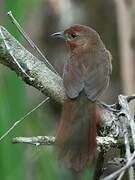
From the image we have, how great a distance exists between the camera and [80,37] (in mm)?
3861

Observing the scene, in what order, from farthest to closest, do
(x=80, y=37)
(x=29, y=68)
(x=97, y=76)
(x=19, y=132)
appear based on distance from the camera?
(x=80, y=37)
(x=97, y=76)
(x=19, y=132)
(x=29, y=68)

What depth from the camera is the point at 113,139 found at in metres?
2.52

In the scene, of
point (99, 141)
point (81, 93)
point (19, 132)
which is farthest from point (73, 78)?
point (99, 141)

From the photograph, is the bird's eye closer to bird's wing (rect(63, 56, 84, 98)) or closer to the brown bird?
the brown bird

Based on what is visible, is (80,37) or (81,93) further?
(80,37)

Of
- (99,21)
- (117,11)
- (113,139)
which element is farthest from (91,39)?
(99,21)

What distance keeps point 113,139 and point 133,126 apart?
222 millimetres

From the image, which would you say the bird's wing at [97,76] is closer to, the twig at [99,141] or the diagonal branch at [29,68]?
the diagonal branch at [29,68]

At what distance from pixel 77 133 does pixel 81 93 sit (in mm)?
435

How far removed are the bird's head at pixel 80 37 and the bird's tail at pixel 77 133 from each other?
685 millimetres

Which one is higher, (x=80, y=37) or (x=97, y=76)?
(x=80, y=37)

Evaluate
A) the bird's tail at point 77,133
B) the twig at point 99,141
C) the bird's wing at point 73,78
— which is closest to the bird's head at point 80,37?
the bird's wing at point 73,78

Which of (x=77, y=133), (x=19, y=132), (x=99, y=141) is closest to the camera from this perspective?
(x=99, y=141)

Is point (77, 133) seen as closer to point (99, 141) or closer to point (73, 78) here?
point (99, 141)
